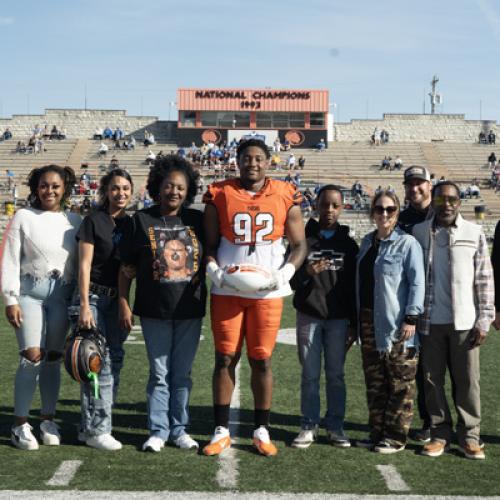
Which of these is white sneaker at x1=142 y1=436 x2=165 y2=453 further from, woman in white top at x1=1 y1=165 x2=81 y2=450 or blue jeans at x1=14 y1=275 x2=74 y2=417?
blue jeans at x1=14 y1=275 x2=74 y2=417

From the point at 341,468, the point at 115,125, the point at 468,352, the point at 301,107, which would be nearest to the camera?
the point at 341,468

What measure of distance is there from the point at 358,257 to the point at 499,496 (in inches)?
64.7

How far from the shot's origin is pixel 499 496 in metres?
4.03

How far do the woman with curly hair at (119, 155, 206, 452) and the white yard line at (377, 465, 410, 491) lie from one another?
3.70ft

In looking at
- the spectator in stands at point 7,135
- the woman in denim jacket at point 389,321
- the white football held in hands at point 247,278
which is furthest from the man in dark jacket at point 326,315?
the spectator in stands at point 7,135

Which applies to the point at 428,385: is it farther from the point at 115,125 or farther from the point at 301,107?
the point at 115,125

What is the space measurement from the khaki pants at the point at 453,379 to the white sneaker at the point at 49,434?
2252 millimetres

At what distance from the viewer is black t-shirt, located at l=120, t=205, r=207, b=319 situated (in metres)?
4.81

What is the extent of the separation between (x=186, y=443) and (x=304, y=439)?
0.71m

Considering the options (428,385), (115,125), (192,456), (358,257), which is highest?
(115,125)

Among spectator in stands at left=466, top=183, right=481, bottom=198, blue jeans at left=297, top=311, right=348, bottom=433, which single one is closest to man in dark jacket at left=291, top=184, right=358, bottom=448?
blue jeans at left=297, top=311, right=348, bottom=433

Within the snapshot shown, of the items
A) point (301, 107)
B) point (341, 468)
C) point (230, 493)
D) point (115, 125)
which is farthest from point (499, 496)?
point (115, 125)

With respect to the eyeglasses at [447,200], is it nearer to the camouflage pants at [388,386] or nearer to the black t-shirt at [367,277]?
the black t-shirt at [367,277]

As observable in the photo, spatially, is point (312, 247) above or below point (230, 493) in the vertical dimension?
above
